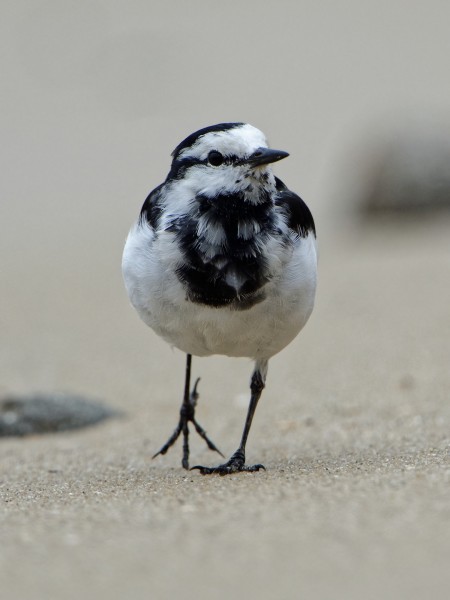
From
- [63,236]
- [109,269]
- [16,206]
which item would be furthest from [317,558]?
[16,206]

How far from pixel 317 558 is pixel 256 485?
110cm

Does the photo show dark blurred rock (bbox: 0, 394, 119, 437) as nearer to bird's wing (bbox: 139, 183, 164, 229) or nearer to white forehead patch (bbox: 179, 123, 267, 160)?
bird's wing (bbox: 139, 183, 164, 229)

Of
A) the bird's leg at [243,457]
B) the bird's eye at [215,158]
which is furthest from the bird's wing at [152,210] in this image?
the bird's leg at [243,457]

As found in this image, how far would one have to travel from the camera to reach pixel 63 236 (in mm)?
15445

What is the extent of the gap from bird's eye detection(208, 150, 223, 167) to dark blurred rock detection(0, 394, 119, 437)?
2.80m

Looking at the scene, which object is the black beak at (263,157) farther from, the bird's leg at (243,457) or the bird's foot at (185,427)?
the bird's foot at (185,427)

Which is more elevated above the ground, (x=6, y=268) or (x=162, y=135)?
(x=162, y=135)

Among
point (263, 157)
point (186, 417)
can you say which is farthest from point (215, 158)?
point (186, 417)

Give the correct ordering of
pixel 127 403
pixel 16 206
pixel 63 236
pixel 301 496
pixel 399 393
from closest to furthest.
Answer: pixel 301 496 < pixel 399 393 < pixel 127 403 < pixel 63 236 < pixel 16 206

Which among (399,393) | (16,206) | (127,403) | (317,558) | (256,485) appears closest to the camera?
(317,558)

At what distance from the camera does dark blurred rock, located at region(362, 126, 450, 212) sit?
12.6m

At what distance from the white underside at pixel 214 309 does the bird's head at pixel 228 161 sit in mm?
301

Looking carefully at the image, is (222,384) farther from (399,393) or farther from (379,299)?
(379,299)

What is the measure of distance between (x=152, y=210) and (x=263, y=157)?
656 millimetres
